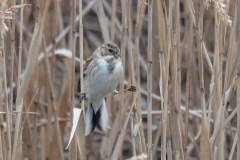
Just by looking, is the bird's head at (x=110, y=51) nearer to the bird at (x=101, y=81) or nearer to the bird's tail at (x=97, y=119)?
the bird at (x=101, y=81)

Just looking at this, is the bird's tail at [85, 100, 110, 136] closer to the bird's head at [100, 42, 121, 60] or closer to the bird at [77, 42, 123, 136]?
the bird at [77, 42, 123, 136]

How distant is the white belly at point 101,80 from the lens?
2.46m

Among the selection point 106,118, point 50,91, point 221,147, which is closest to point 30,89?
point 50,91

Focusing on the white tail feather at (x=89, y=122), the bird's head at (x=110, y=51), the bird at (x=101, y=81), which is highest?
the bird's head at (x=110, y=51)

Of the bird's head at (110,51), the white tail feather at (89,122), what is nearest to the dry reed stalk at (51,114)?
the white tail feather at (89,122)

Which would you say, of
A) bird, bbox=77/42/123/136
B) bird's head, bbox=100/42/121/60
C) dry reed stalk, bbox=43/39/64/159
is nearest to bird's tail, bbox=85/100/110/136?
bird, bbox=77/42/123/136

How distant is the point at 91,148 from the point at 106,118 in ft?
4.88

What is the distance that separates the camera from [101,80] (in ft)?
8.20

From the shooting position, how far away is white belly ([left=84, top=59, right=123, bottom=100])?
2.46 metres

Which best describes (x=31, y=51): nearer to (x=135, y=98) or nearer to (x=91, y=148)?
(x=135, y=98)

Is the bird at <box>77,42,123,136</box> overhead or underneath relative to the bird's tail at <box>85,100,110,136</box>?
overhead

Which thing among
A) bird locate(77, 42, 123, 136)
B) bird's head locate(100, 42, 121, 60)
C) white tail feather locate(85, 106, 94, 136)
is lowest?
white tail feather locate(85, 106, 94, 136)

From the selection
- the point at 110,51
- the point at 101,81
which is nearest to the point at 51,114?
the point at 101,81

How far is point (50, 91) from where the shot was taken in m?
2.54
